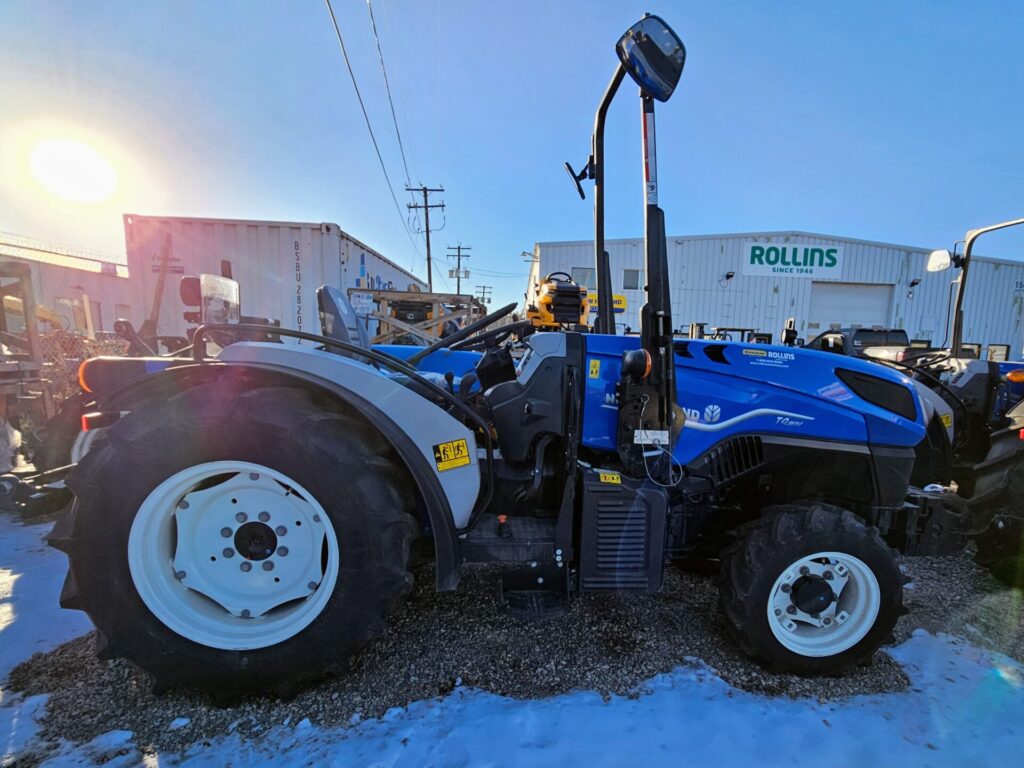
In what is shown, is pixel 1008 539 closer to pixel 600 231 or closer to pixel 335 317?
pixel 600 231

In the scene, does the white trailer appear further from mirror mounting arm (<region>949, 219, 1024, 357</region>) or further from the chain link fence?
mirror mounting arm (<region>949, 219, 1024, 357</region>)

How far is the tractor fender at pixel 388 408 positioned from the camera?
5.89ft

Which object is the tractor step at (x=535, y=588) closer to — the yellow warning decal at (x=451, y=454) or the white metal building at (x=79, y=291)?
the yellow warning decal at (x=451, y=454)

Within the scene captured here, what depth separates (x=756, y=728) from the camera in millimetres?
1731

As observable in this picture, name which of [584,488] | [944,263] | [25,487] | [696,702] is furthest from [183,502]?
[944,263]

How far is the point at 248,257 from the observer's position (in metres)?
9.34

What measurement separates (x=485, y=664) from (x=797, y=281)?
21.3 m

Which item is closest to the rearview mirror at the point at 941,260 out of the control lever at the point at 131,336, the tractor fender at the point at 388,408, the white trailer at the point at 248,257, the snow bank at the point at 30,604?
the tractor fender at the point at 388,408

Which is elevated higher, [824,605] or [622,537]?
[622,537]

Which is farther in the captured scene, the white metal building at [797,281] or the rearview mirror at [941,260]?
the white metal building at [797,281]

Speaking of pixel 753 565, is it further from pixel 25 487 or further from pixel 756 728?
pixel 25 487

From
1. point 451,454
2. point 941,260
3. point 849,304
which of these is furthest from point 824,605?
point 849,304

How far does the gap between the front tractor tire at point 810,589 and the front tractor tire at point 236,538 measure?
55.5 inches

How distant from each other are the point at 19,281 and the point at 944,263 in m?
9.36
